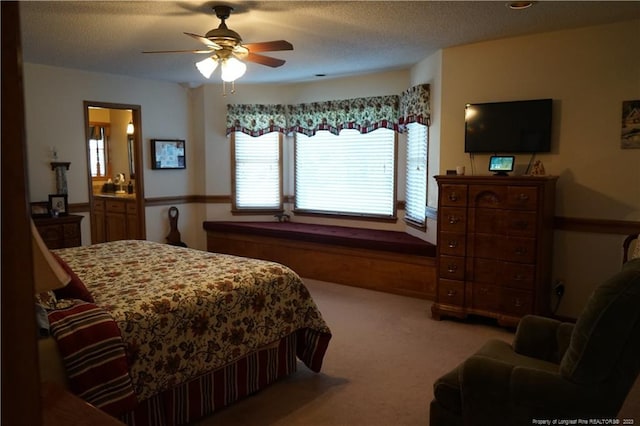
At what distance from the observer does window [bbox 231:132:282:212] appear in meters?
6.44

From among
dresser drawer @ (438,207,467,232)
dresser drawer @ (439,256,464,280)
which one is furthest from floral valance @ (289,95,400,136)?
dresser drawer @ (439,256,464,280)

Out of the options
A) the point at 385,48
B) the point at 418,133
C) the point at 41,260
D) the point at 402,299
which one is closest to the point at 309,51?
the point at 385,48

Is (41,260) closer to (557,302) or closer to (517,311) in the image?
(517,311)

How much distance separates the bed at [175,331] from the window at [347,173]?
2933 millimetres

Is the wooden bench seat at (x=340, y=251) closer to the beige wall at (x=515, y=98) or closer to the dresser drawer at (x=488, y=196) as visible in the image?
the beige wall at (x=515, y=98)

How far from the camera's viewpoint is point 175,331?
7.59 ft

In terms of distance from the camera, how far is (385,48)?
14.4 ft

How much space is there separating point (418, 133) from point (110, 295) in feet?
12.2

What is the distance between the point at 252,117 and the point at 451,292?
360 cm

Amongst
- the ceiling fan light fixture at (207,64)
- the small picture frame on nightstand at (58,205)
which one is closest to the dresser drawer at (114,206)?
the small picture frame on nightstand at (58,205)

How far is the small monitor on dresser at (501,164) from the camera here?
156 inches

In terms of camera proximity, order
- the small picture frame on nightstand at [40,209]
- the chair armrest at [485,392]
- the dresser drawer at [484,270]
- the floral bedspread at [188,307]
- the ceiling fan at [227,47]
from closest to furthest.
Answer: the chair armrest at [485,392] < the floral bedspread at [188,307] < the ceiling fan at [227,47] < the dresser drawer at [484,270] < the small picture frame on nightstand at [40,209]

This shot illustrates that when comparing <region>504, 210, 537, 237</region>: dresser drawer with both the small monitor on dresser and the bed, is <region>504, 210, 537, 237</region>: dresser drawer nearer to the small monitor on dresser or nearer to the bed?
the small monitor on dresser

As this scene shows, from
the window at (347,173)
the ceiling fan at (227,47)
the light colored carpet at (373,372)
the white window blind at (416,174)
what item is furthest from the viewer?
the window at (347,173)
